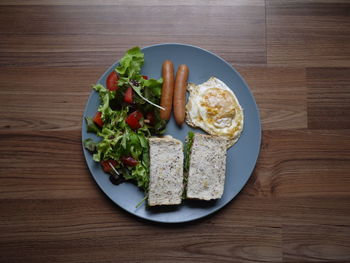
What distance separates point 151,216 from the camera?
3.44 m

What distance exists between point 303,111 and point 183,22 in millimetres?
1639

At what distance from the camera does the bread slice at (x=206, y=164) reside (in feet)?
11.3

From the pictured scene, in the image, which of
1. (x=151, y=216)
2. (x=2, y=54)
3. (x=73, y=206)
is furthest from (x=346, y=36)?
(x=2, y=54)

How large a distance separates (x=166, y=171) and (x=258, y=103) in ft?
4.10

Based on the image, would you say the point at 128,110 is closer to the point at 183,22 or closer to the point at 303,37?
the point at 183,22

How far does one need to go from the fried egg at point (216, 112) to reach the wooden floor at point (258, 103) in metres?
0.37

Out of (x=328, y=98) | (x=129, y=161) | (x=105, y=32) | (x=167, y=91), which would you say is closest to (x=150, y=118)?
(x=167, y=91)

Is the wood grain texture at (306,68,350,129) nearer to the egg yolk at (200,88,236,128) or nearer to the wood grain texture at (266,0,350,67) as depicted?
the wood grain texture at (266,0,350,67)

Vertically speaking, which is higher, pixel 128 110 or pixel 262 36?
pixel 262 36

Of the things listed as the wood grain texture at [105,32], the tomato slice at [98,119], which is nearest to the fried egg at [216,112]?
the wood grain texture at [105,32]

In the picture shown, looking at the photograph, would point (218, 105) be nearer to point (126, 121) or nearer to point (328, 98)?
point (126, 121)

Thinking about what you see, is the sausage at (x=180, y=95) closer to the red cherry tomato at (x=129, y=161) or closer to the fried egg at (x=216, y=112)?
the fried egg at (x=216, y=112)

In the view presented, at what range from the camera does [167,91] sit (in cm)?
349

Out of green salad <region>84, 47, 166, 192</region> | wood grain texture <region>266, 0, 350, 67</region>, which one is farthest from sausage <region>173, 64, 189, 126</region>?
wood grain texture <region>266, 0, 350, 67</region>
